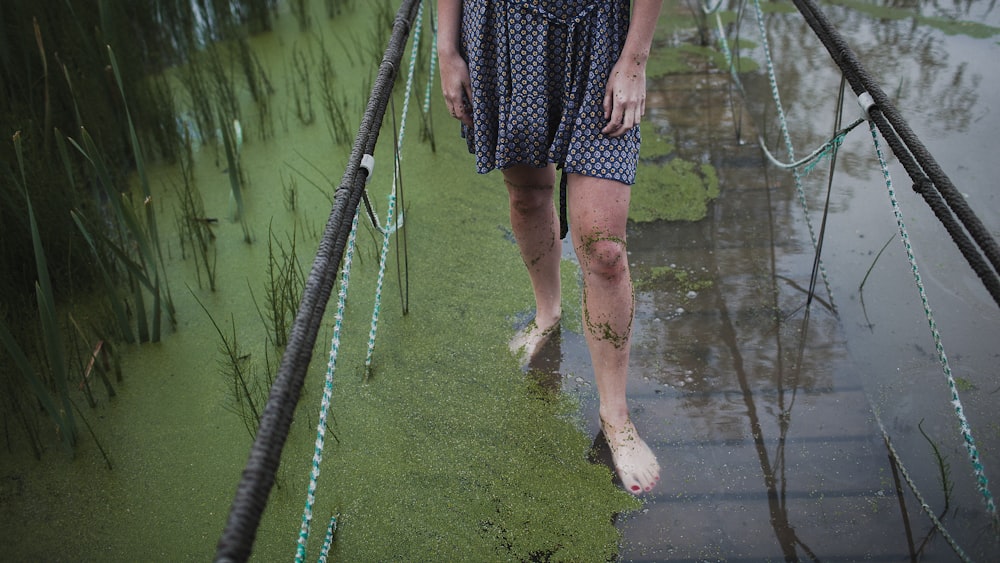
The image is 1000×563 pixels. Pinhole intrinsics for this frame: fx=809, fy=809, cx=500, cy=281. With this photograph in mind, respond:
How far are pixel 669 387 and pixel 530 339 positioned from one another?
14.9 inches

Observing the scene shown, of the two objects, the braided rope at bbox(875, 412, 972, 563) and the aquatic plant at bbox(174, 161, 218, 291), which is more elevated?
the aquatic plant at bbox(174, 161, 218, 291)

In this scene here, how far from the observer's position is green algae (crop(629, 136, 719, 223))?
2.57 meters

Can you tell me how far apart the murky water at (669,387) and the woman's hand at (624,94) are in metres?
0.72

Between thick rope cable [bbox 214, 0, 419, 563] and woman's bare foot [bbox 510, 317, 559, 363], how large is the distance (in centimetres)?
79

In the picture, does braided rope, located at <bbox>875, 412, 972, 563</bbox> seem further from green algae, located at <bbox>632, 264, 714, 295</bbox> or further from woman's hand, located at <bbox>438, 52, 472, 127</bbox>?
woman's hand, located at <bbox>438, 52, 472, 127</bbox>

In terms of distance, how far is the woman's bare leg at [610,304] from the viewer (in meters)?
1.55

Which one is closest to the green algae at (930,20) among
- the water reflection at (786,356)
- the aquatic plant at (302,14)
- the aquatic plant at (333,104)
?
the water reflection at (786,356)

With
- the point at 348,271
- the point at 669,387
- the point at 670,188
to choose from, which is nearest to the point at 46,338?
the point at 348,271

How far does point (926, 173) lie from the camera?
4.38ft

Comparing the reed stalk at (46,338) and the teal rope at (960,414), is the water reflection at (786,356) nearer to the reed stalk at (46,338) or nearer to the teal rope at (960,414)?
the teal rope at (960,414)

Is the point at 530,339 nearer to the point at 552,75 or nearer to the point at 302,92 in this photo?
the point at 552,75

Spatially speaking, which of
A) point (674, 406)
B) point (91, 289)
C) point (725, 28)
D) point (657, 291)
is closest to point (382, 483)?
point (674, 406)

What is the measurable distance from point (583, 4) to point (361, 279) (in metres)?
1.18

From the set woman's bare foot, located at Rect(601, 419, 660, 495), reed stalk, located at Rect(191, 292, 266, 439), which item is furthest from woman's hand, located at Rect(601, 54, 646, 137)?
reed stalk, located at Rect(191, 292, 266, 439)
